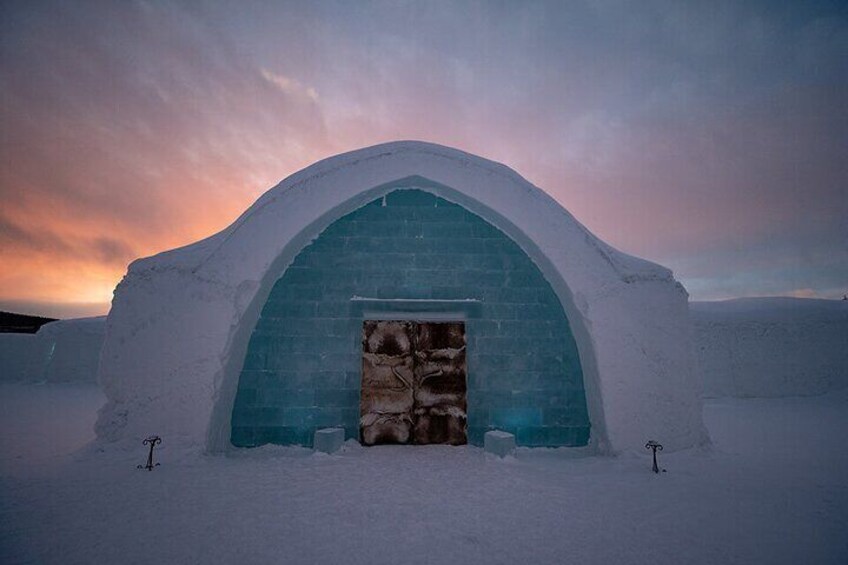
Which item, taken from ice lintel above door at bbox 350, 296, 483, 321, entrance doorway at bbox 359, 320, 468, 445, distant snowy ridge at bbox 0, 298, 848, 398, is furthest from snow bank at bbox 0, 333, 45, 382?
distant snowy ridge at bbox 0, 298, 848, 398

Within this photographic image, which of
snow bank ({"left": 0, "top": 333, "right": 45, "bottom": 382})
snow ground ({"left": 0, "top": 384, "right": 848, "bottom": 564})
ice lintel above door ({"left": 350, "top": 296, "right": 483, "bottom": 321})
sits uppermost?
ice lintel above door ({"left": 350, "top": 296, "right": 483, "bottom": 321})

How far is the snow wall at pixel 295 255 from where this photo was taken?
17.8 ft

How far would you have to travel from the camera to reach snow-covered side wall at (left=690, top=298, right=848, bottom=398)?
449 inches

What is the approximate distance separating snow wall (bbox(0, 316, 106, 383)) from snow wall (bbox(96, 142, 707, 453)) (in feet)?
42.2

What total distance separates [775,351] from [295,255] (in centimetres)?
1493

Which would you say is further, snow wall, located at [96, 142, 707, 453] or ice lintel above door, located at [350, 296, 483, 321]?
ice lintel above door, located at [350, 296, 483, 321]

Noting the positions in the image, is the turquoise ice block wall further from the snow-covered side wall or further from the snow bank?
the snow bank

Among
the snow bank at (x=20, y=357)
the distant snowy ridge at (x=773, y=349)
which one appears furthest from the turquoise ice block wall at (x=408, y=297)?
the snow bank at (x=20, y=357)

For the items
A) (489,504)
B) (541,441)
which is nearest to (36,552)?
(489,504)

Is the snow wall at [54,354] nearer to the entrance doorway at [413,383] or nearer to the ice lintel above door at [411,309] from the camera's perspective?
the ice lintel above door at [411,309]

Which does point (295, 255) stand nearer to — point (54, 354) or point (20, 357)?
point (54, 354)

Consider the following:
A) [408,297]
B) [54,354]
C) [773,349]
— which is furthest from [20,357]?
[773,349]

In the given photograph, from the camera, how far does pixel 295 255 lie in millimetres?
6266

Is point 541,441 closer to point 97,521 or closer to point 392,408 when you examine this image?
point 392,408
